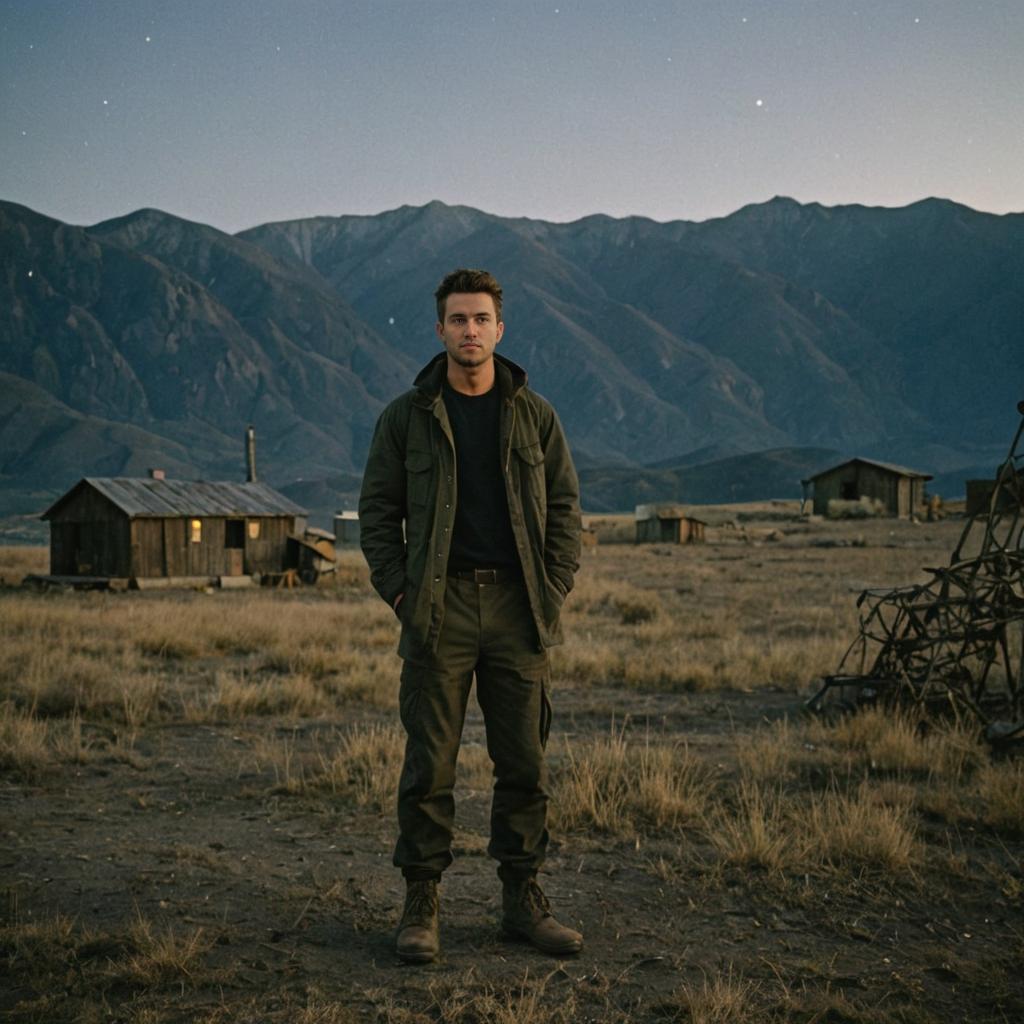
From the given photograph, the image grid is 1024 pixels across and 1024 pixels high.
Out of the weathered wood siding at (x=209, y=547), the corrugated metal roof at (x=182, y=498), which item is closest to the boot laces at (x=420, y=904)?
the corrugated metal roof at (x=182, y=498)

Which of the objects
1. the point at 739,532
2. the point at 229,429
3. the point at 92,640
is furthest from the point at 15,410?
the point at 92,640

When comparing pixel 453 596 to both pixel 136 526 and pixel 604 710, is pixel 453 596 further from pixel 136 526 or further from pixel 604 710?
pixel 136 526

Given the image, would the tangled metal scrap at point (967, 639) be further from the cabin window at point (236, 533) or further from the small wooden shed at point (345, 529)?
the small wooden shed at point (345, 529)

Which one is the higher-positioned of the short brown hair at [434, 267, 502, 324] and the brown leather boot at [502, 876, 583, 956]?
the short brown hair at [434, 267, 502, 324]

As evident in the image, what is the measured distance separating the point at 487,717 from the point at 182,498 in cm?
2270

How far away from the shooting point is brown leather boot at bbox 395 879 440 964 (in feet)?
11.9

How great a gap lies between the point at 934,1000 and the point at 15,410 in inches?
6376

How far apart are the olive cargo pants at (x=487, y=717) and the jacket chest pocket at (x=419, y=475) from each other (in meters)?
0.36

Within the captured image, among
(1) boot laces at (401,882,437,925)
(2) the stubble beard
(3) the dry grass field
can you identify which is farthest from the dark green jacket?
(3) the dry grass field

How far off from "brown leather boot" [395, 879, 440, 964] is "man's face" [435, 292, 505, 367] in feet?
6.76

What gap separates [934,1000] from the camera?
3512 mm

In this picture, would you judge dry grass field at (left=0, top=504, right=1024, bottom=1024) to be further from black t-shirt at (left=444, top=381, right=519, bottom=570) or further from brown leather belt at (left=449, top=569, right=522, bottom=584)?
black t-shirt at (left=444, top=381, right=519, bottom=570)

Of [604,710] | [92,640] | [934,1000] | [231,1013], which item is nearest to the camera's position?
[231,1013]

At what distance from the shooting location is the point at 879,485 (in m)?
49.4
